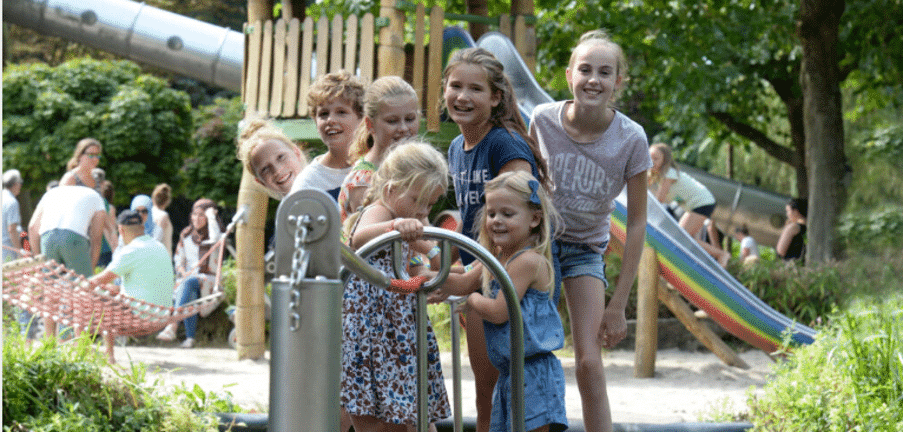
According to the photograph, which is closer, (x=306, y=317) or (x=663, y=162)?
(x=306, y=317)

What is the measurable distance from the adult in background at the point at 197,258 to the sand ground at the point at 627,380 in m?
0.51

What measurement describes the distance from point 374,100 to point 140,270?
3997mm

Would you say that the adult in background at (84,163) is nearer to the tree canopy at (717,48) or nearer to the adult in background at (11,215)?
the adult in background at (11,215)

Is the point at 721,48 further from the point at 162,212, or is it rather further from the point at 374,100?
the point at 374,100

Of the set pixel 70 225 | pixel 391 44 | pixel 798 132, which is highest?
pixel 798 132

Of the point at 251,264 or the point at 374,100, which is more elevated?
the point at 374,100

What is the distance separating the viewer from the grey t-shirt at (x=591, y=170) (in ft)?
10.5

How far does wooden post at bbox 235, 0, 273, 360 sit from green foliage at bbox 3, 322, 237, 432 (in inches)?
152

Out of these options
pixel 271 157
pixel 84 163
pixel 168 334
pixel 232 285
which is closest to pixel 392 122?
pixel 271 157

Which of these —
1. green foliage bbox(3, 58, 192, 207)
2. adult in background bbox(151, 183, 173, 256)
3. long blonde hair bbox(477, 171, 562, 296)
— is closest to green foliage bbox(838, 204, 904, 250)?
adult in background bbox(151, 183, 173, 256)

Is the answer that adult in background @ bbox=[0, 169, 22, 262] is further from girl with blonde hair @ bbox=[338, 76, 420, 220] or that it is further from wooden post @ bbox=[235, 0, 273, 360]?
girl with blonde hair @ bbox=[338, 76, 420, 220]

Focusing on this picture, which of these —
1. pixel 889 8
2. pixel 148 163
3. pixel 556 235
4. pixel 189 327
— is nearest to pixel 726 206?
pixel 889 8

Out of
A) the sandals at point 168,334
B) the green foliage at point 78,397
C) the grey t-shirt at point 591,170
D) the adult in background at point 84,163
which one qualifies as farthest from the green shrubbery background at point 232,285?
the sandals at point 168,334

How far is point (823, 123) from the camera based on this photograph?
1030 cm
